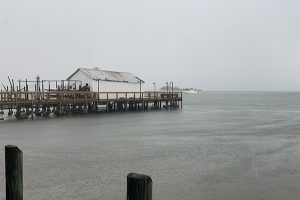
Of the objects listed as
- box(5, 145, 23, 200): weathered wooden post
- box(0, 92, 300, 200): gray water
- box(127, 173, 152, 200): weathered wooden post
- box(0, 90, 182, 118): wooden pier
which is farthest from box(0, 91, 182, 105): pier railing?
box(127, 173, 152, 200): weathered wooden post

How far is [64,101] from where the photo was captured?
4984cm

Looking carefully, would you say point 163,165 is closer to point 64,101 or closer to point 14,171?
point 14,171

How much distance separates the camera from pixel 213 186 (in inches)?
564

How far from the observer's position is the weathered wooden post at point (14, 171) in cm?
712

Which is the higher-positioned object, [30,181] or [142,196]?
[142,196]

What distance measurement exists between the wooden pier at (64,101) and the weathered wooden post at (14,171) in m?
38.9

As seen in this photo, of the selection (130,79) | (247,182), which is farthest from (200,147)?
(130,79)

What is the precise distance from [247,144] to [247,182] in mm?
10970

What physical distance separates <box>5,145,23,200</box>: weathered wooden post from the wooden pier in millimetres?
38861

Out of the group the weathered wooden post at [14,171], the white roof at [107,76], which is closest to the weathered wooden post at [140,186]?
the weathered wooden post at [14,171]

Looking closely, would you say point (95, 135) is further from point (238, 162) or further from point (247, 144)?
point (238, 162)

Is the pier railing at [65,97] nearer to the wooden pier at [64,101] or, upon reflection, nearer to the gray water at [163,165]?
the wooden pier at [64,101]

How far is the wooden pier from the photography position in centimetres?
4614

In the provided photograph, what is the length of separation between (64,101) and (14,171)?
43.5 meters
